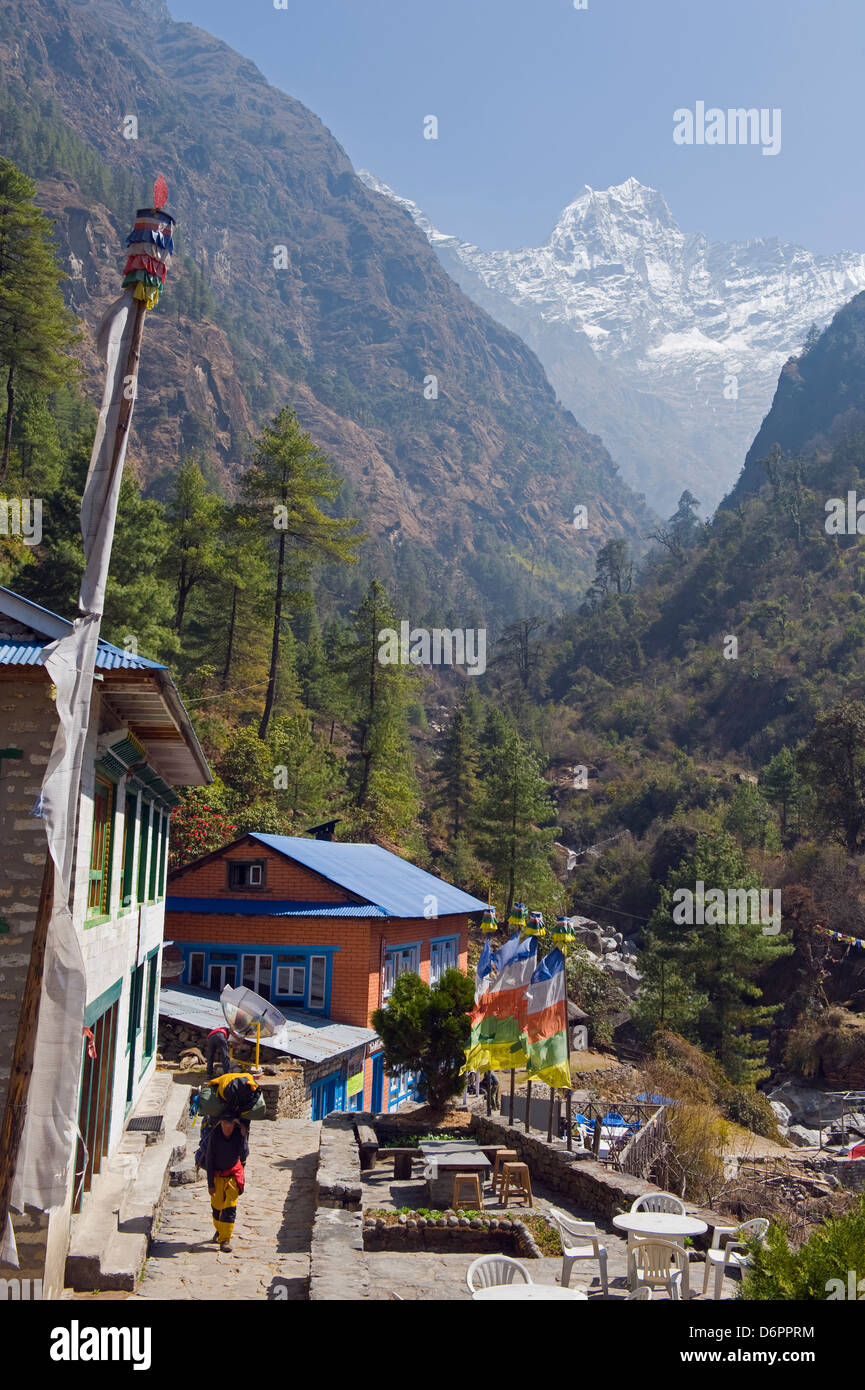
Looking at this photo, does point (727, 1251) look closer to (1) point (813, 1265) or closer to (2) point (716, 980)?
(1) point (813, 1265)

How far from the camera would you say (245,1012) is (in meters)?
14.9

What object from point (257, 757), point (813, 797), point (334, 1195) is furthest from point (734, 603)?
point (334, 1195)

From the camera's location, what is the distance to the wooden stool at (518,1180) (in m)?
14.8

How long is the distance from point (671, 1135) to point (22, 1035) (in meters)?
15.1

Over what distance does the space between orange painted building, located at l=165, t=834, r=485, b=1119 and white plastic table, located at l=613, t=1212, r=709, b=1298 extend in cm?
1529

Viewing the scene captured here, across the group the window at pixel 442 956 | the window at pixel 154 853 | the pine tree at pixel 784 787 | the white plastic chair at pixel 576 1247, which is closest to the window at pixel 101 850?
the window at pixel 154 853

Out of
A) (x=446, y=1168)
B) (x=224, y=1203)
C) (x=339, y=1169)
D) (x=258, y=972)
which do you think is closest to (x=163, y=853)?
(x=258, y=972)

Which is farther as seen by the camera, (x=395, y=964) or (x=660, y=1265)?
(x=395, y=964)

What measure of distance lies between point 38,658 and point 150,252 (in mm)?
3599

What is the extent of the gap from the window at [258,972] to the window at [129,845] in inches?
465

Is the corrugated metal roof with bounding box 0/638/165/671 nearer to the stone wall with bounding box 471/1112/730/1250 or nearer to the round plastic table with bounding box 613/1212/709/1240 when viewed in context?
the round plastic table with bounding box 613/1212/709/1240

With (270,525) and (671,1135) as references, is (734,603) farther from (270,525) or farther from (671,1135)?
(671,1135)

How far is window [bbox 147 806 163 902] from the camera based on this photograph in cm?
1799

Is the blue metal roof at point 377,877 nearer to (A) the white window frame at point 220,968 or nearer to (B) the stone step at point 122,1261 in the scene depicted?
(A) the white window frame at point 220,968
